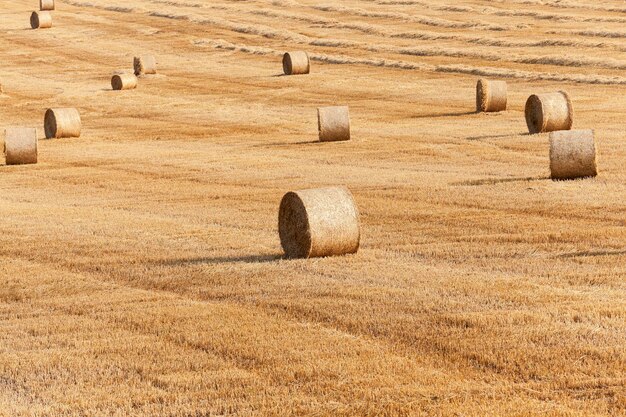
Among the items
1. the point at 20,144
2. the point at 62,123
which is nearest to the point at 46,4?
the point at 62,123

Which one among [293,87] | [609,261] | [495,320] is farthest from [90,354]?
[293,87]

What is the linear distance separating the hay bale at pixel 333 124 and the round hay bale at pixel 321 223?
48.3 ft

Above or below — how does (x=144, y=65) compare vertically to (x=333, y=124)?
above

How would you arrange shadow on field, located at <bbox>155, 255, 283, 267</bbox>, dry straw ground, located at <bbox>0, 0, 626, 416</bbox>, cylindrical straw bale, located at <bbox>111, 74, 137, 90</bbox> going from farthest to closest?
cylindrical straw bale, located at <bbox>111, 74, 137, 90</bbox>
shadow on field, located at <bbox>155, 255, 283, 267</bbox>
dry straw ground, located at <bbox>0, 0, 626, 416</bbox>

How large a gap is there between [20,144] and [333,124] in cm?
740

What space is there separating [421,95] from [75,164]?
15.3 metres

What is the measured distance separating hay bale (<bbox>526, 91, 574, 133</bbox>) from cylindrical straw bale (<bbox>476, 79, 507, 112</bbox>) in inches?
216

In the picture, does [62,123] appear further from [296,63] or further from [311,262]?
[311,262]

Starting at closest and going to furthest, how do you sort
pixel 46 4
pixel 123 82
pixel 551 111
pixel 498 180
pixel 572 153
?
pixel 572 153, pixel 498 180, pixel 551 111, pixel 123 82, pixel 46 4

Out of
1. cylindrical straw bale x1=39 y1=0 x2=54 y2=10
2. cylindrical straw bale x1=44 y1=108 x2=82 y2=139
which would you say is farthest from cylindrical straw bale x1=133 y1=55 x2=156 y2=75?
cylindrical straw bale x1=39 y1=0 x2=54 y2=10

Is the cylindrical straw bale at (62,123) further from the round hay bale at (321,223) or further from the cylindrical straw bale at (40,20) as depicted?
the cylindrical straw bale at (40,20)

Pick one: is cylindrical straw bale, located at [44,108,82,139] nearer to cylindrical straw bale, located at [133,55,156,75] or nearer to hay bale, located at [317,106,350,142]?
hay bale, located at [317,106,350,142]

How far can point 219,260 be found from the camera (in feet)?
55.4

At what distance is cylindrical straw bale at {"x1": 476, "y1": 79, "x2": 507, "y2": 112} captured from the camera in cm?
3562
